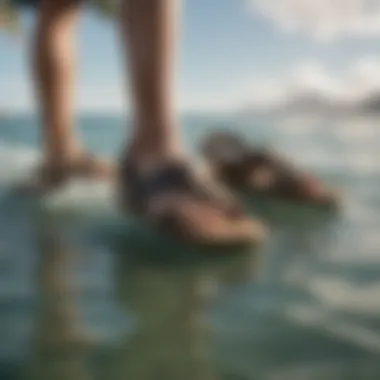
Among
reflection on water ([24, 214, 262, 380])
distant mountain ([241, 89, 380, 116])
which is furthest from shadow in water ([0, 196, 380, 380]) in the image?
distant mountain ([241, 89, 380, 116])

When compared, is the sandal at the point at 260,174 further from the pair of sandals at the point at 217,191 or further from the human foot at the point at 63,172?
the human foot at the point at 63,172

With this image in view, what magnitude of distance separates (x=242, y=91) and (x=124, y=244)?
198mm

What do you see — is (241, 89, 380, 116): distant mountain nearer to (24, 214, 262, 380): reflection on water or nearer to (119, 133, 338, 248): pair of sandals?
(119, 133, 338, 248): pair of sandals

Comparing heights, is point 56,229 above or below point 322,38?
below

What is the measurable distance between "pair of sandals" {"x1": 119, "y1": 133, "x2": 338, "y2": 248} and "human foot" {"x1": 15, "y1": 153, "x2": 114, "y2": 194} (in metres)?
0.02

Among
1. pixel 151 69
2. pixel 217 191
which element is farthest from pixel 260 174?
pixel 151 69

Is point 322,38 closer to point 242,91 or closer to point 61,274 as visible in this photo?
point 242,91

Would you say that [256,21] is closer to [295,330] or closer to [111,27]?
[111,27]

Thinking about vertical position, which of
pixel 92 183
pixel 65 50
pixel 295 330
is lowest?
pixel 295 330

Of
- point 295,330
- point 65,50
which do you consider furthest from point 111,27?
point 295,330

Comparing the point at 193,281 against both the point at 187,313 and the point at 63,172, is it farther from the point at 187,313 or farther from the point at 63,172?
the point at 63,172

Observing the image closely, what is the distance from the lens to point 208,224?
87cm

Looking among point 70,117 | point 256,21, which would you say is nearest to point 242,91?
point 256,21

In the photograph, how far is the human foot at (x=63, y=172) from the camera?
0.88 meters
